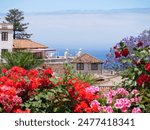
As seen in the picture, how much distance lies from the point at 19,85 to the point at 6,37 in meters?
52.1

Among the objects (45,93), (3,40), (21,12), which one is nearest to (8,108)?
(45,93)

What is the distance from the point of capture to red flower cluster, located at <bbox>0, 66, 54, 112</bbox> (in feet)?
17.3

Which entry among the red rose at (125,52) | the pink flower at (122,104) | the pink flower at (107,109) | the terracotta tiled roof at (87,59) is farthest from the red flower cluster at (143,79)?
the terracotta tiled roof at (87,59)

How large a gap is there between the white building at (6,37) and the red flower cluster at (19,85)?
51088 millimetres

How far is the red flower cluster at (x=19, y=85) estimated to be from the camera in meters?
5.29

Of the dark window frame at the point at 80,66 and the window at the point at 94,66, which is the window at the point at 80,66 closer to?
the dark window frame at the point at 80,66

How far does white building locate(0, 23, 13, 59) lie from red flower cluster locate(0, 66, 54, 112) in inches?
2011

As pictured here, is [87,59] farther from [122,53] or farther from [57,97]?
[57,97]

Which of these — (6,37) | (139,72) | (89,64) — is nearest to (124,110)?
(139,72)

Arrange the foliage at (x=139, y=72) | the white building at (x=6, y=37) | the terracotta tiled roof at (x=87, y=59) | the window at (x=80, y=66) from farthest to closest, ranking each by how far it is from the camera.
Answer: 1. the terracotta tiled roof at (x=87, y=59)
2. the window at (x=80, y=66)
3. the white building at (x=6, y=37)
4. the foliage at (x=139, y=72)

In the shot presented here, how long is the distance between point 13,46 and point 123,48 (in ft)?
172

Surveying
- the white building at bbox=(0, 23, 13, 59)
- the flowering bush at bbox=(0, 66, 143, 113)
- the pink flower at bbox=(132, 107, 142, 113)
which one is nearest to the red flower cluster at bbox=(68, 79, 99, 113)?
the flowering bush at bbox=(0, 66, 143, 113)

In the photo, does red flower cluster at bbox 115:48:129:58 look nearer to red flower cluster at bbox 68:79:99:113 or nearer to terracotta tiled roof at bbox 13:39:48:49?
red flower cluster at bbox 68:79:99:113

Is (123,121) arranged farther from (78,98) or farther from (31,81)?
(31,81)
